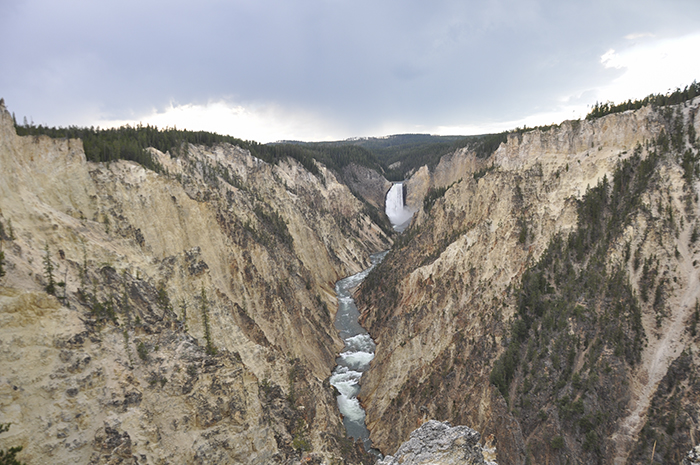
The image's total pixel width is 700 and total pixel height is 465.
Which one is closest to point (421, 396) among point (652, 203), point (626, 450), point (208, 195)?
point (626, 450)

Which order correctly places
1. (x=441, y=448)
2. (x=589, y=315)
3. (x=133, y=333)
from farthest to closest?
1. (x=589, y=315)
2. (x=133, y=333)
3. (x=441, y=448)

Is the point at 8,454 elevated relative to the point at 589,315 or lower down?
elevated

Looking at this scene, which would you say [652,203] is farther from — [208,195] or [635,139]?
[208,195]

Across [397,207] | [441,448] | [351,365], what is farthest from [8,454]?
[397,207]

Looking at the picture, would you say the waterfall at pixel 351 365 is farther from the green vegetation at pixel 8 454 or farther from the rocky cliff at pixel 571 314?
the green vegetation at pixel 8 454

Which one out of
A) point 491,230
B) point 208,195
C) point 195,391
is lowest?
point 195,391

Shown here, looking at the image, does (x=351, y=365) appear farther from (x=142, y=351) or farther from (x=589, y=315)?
(x=142, y=351)

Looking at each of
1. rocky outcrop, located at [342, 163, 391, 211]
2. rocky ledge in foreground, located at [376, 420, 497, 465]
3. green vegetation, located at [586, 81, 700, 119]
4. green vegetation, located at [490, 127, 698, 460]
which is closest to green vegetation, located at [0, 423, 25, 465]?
rocky ledge in foreground, located at [376, 420, 497, 465]
